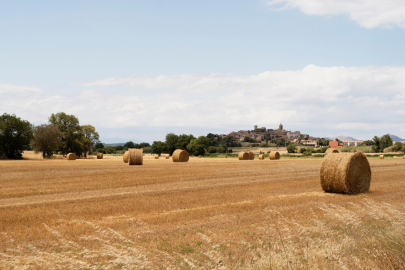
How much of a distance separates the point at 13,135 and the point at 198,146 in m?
41.3

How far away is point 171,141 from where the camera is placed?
103 meters

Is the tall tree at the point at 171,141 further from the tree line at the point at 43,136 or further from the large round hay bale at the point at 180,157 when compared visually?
the large round hay bale at the point at 180,157

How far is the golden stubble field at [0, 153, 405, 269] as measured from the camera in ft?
19.8

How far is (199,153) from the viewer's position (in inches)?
3506

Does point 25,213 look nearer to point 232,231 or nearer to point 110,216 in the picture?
point 110,216

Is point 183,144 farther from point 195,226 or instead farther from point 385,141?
point 195,226

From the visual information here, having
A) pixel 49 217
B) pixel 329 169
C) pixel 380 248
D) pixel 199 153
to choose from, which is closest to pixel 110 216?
pixel 49 217

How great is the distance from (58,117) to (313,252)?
73960 mm

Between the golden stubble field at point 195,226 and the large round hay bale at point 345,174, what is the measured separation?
0.60m

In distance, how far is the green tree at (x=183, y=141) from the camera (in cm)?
10000

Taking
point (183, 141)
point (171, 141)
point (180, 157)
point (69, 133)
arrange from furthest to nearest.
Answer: point (171, 141) < point (183, 141) < point (69, 133) < point (180, 157)

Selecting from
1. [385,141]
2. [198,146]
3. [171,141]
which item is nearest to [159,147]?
[171,141]

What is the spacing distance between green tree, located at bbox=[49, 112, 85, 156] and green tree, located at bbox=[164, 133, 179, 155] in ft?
102

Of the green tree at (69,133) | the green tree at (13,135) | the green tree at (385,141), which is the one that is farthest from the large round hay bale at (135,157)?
the green tree at (385,141)
